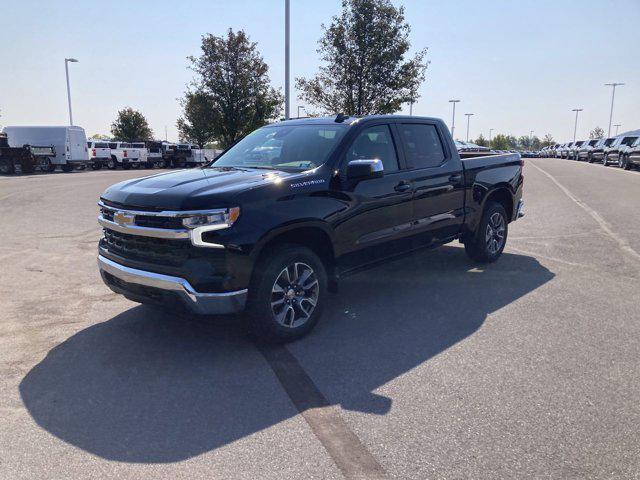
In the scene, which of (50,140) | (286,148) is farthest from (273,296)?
(50,140)

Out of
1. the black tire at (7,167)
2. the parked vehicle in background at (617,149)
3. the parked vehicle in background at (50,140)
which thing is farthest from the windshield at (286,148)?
the parked vehicle in background at (617,149)

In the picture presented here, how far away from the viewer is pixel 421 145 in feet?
19.0

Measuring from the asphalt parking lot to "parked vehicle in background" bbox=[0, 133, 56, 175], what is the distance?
23293 millimetres

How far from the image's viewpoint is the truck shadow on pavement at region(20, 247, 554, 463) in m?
2.99

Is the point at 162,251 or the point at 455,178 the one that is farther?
the point at 455,178

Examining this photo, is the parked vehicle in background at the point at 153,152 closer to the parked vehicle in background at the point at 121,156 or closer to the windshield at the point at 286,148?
the parked vehicle in background at the point at 121,156

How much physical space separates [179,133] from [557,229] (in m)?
50.2

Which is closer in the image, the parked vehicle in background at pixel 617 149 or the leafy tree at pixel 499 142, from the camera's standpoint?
the parked vehicle in background at pixel 617 149

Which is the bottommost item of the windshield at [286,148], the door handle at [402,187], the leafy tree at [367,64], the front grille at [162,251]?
the front grille at [162,251]

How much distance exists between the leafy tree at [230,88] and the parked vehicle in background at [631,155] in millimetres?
20836

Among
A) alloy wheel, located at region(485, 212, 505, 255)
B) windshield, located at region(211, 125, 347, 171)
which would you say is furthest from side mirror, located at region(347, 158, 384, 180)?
alloy wheel, located at region(485, 212, 505, 255)

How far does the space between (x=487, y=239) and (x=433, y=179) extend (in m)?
1.69

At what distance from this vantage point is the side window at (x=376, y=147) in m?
4.89

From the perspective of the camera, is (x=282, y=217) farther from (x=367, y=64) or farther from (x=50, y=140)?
(x=50, y=140)
